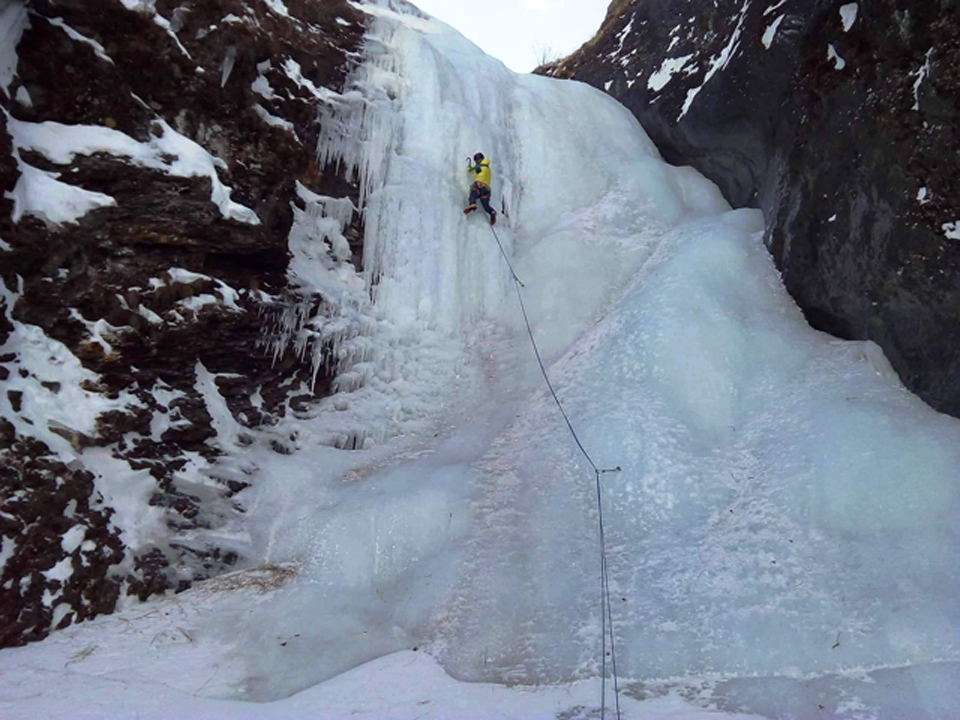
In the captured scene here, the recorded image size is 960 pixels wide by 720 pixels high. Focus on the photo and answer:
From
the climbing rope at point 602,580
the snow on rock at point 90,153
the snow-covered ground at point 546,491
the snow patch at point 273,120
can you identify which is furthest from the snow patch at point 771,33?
the snow on rock at point 90,153

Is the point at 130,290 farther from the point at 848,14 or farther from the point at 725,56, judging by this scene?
the point at 725,56

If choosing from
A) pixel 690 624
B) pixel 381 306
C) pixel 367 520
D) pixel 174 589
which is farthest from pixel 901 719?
pixel 381 306

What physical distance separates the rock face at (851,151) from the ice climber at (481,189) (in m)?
3.00

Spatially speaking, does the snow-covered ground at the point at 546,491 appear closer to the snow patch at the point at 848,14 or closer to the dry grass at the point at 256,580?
the dry grass at the point at 256,580

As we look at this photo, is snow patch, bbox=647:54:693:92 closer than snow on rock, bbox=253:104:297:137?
No

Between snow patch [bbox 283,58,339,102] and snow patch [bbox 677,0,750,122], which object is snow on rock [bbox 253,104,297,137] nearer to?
snow patch [bbox 283,58,339,102]

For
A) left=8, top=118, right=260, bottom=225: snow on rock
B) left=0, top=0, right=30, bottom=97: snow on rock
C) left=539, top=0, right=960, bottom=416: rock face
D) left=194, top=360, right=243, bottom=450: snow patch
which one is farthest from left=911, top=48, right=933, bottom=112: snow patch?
left=0, top=0, right=30, bottom=97: snow on rock

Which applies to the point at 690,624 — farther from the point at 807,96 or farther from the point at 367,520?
the point at 807,96

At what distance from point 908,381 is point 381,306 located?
4.93 meters

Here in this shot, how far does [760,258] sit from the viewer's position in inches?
269

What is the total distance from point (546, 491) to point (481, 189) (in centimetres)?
389

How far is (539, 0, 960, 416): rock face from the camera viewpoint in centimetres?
484

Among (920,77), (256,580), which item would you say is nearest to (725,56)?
(920,77)

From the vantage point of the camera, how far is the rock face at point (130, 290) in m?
4.64
